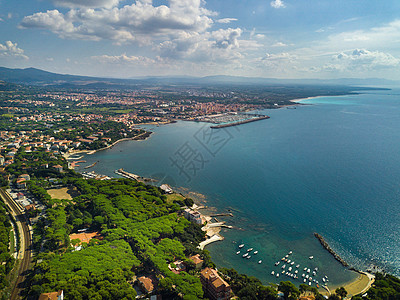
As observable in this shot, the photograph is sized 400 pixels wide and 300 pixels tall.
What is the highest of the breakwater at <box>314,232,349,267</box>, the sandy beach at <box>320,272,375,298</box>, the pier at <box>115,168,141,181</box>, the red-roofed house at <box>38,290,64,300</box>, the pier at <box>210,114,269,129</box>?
the pier at <box>210,114,269,129</box>

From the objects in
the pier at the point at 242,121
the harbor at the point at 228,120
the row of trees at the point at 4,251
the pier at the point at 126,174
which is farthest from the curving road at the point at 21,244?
the harbor at the point at 228,120

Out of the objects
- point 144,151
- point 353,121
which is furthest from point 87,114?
point 353,121

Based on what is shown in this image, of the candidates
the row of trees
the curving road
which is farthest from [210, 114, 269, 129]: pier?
the row of trees

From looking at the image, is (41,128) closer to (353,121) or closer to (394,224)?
(394,224)

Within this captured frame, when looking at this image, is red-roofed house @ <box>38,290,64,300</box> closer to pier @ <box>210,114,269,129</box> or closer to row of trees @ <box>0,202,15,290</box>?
row of trees @ <box>0,202,15,290</box>

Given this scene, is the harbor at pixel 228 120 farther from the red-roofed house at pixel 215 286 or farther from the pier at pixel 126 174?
the red-roofed house at pixel 215 286
